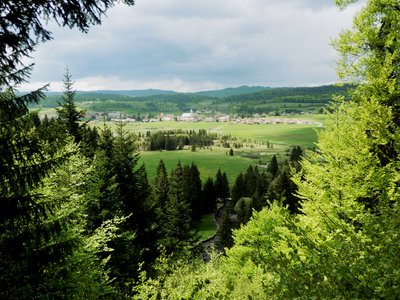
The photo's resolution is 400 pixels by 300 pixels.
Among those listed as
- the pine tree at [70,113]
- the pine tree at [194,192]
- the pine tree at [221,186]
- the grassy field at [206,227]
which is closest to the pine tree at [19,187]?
the pine tree at [70,113]

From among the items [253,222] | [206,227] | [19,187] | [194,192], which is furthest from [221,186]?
[19,187]

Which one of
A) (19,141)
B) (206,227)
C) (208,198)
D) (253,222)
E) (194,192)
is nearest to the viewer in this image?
(19,141)

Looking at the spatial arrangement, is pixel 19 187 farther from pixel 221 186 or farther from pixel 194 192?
pixel 221 186

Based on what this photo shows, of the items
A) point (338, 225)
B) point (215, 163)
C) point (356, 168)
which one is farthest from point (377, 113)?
point (215, 163)

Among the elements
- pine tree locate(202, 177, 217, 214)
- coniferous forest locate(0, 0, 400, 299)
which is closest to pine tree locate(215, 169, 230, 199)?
pine tree locate(202, 177, 217, 214)

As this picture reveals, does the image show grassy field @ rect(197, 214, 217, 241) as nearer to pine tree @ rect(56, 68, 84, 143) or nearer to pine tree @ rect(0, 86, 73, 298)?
pine tree @ rect(56, 68, 84, 143)

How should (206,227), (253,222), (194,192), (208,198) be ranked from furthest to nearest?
1. (208,198)
2. (194,192)
3. (206,227)
4. (253,222)

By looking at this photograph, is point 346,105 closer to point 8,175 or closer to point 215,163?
point 8,175

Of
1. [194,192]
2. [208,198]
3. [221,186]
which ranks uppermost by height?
[194,192]

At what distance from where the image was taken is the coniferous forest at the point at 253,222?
6328 mm

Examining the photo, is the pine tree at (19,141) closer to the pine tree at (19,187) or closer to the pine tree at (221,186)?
the pine tree at (19,187)

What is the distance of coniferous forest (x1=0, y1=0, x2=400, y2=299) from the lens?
20.8 ft

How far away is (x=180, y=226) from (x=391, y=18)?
39.9 metres

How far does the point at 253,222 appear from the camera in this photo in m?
30.9
